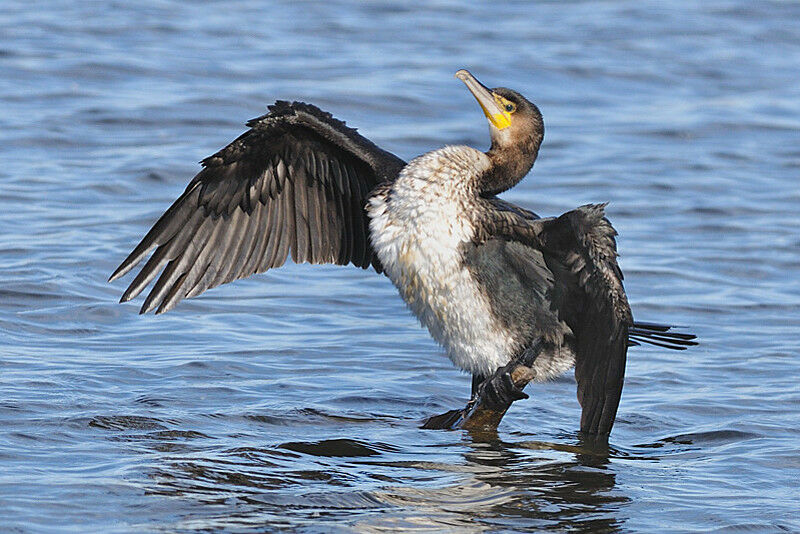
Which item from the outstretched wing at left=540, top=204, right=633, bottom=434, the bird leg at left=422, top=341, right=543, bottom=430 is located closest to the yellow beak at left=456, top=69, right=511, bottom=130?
the outstretched wing at left=540, top=204, right=633, bottom=434

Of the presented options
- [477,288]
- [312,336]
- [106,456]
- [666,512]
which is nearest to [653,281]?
[312,336]

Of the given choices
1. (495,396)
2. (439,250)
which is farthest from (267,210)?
(495,396)

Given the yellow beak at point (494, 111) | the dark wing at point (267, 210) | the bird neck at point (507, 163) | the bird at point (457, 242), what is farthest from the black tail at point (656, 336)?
the dark wing at point (267, 210)

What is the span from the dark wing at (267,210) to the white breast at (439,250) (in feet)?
1.16

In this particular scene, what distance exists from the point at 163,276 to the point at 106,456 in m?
1.39

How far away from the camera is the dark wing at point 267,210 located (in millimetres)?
6164

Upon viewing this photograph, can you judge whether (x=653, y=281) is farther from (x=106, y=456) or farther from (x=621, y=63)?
(x=621, y=63)

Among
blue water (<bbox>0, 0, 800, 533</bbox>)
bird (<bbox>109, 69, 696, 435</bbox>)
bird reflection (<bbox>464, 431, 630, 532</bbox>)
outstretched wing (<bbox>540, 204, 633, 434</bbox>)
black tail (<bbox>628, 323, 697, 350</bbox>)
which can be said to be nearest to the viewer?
bird reflection (<bbox>464, 431, 630, 532</bbox>)

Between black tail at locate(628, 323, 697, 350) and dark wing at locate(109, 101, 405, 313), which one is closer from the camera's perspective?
black tail at locate(628, 323, 697, 350)

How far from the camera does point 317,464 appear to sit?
17.2 ft

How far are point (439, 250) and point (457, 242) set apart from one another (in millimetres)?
83

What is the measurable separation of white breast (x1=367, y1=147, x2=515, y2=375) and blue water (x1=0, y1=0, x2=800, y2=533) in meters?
0.42

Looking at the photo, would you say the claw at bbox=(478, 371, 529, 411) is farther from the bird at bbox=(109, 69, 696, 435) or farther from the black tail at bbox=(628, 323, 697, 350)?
the black tail at bbox=(628, 323, 697, 350)

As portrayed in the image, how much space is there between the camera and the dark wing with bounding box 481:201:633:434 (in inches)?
208
